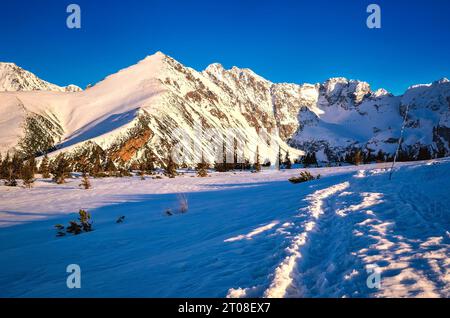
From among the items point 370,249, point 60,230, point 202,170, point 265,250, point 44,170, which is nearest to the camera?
point 370,249

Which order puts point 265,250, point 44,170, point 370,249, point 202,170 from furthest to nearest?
point 44,170
point 202,170
point 265,250
point 370,249

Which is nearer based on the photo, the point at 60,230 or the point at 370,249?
the point at 370,249

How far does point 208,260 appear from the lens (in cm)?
585

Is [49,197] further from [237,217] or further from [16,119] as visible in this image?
[16,119]

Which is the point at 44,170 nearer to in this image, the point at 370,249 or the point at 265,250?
the point at 265,250

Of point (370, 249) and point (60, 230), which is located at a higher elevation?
point (370, 249)

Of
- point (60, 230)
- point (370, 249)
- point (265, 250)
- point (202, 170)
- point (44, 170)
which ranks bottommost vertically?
point (60, 230)

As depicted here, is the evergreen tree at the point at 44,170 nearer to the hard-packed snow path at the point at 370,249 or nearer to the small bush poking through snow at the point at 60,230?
the small bush poking through snow at the point at 60,230

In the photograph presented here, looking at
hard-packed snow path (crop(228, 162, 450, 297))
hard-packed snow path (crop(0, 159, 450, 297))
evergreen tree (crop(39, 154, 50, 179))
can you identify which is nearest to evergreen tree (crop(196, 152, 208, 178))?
evergreen tree (crop(39, 154, 50, 179))

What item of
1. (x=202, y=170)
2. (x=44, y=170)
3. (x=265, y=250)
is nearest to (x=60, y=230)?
(x=265, y=250)

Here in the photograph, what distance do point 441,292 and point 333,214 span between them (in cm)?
452

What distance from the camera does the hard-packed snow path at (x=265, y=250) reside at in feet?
14.1

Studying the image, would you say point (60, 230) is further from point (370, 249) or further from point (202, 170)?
point (202, 170)

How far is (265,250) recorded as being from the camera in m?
5.95
